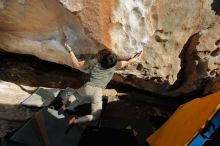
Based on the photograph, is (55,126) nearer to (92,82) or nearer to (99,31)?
(92,82)

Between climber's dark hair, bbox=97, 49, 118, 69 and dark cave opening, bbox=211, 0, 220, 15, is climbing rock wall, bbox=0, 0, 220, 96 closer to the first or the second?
dark cave opening, bbox=211, 0, 220, 15

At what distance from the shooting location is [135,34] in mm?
6141

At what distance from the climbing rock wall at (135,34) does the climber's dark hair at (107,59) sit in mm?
273

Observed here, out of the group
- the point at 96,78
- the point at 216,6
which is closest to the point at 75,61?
the point at 96,78

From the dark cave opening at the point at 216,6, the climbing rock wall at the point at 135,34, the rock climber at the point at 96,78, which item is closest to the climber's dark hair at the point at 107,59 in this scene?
the rock climber at the point at 96,78

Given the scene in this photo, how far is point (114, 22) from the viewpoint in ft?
19.6

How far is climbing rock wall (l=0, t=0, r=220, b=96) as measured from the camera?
19.5ft

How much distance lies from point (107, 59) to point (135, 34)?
0.65 m

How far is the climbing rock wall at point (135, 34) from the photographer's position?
595 cm

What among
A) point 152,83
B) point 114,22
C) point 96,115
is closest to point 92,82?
point 96,115

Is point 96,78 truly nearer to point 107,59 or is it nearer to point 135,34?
point 107,59

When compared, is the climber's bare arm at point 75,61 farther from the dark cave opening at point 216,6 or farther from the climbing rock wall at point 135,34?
the dark cave opening at point 216,6

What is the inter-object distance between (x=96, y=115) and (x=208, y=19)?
2.23 meters

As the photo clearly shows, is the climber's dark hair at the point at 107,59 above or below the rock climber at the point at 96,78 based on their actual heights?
above
